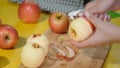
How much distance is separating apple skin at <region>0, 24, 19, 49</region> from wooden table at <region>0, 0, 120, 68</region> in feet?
→ 0.07

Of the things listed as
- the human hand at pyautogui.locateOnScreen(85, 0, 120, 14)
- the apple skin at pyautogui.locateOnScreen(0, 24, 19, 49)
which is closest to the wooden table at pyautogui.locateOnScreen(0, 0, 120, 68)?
the apple skin at pyautogui.locateOnScreen(0, 24, 19, 49)

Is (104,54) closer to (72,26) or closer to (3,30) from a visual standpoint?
(72,26)

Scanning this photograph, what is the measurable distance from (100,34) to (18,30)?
39cm

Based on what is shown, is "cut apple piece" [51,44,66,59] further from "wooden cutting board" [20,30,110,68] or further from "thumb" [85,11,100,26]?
"thumb" [85,11,100,26]

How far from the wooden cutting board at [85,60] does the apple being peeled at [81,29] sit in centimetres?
9

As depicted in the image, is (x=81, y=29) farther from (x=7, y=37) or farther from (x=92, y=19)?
(x=7, y=37)

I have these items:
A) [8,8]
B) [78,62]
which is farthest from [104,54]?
[8,8]

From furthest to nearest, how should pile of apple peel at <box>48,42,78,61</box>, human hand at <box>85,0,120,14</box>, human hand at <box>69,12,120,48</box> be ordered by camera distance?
human hand at <box>85,0,120,14</box>
pile of apple peel at <box>48,42,78,61</box>
human hand at <box>69,12,120,48</box>

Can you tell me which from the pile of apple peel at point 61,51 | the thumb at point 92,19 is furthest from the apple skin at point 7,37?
the thumb at point 92,19

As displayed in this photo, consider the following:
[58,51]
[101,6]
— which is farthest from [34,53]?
[101,6]

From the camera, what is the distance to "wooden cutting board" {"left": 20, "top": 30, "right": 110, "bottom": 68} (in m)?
1.02

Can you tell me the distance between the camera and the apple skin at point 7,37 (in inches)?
41.9

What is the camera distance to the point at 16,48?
3.60 ft

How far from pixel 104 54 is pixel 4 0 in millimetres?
590
